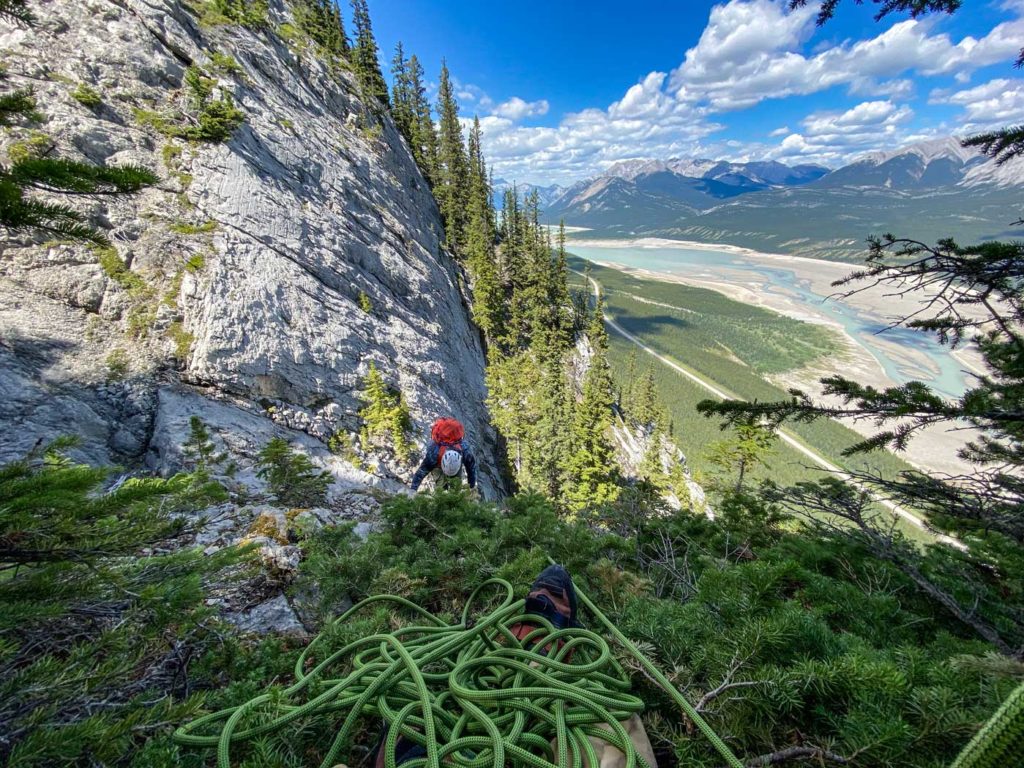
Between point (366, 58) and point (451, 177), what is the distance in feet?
36.6

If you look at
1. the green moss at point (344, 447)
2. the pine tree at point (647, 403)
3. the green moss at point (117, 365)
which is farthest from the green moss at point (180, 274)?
the pine tree at point (647, 403)

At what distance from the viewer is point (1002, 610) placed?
125 inches

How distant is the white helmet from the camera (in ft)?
23.5

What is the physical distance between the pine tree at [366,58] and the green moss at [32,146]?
28101 mm

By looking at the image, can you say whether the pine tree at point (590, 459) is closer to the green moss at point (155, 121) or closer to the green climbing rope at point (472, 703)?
the green climbing rope at point (472, 703)

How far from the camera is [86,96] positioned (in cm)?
1143

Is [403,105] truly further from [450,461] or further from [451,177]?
[450,461]

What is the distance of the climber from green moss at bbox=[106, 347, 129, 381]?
265 inches

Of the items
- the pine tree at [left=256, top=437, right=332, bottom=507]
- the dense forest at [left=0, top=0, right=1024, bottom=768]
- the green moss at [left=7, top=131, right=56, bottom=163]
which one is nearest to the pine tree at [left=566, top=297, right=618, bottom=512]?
the dense forest at [left=0, top=0, right=1024, bottom=768]

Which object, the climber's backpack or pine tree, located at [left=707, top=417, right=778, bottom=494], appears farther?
pine tree, located at [left=707, top=417, right=778, bottom=494]

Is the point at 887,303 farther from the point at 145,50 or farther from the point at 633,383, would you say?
the point at 145,50

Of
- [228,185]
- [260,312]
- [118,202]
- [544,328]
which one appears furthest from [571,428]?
[118,202]

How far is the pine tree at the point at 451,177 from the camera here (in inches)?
1569

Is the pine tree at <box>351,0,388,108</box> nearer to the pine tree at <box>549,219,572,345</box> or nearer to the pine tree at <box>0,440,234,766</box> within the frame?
the pine tree at <box>549,219,572,345</box>
